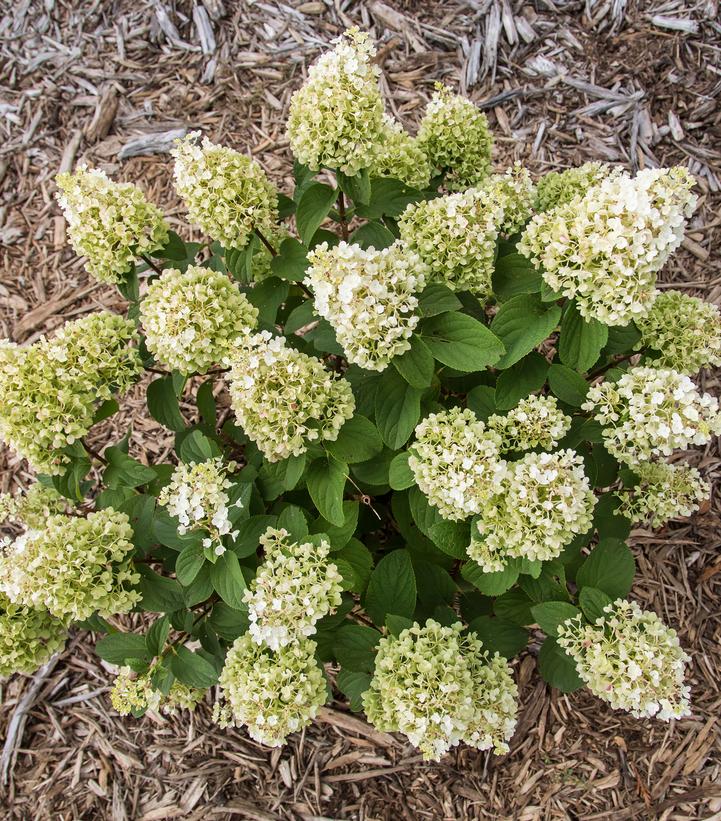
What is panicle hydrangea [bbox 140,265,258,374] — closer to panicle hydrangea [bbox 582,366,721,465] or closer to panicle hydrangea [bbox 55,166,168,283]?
panicle hydrangea [bbox 55,166,168,283]

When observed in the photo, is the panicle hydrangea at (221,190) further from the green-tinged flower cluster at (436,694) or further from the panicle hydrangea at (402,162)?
the green-tinged flower cluster at (436,694)

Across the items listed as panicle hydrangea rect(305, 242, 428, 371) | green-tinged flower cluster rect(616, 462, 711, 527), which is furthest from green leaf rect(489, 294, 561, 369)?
green-tinged flower cluster rect(616, 462, 711, 527)

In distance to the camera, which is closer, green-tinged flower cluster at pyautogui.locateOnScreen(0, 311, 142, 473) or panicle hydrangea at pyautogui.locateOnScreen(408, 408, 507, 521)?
panicle hydrangea at pyautogui.locateOnScreen(408, 408, 507, 521)

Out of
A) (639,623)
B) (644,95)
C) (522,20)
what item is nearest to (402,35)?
(522,20)

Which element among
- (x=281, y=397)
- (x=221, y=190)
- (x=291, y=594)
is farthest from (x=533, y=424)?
(x=221, y=190)

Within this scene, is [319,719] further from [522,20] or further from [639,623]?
[522,20]
